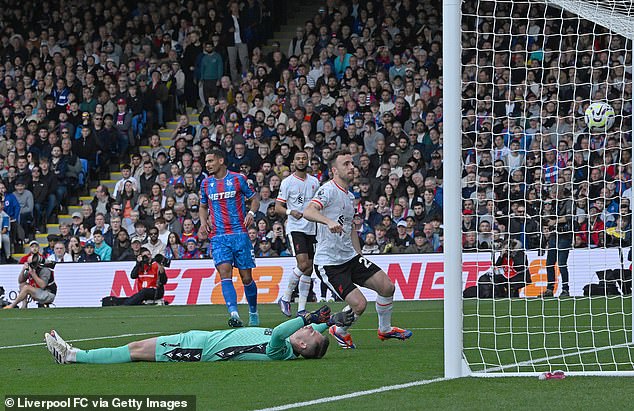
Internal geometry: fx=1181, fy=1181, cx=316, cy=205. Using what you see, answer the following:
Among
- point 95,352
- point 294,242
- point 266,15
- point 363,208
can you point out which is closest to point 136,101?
point 266,15

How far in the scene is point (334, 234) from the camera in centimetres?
1165

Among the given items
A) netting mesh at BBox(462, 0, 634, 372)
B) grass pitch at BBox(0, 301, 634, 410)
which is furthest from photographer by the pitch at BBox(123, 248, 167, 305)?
grass pitch at BBox(0, 301, 634, 410)

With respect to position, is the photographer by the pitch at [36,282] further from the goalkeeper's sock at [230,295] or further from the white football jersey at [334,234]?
the white football jersey at [334,234]

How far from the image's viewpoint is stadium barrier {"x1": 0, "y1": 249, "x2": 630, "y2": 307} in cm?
2012

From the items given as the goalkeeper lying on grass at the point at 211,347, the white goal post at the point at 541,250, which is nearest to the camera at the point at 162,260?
the white goal post at the point at 541,250

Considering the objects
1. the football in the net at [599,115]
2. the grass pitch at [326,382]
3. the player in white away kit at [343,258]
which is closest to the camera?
the grass pitch at [326,382]

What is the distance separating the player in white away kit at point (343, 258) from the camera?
452 inches

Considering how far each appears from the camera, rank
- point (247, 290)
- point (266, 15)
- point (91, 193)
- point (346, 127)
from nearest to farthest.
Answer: point (247, 290) → point (346, 127) → point (91, 193) → point (266, 15)

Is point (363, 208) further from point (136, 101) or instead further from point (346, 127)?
point (136, 101)

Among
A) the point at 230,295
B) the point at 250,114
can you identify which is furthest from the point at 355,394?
the point at 250,114

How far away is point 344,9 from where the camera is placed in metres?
27.5

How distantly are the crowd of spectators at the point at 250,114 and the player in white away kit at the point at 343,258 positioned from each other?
7.00m

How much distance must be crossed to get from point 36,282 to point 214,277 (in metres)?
3.42

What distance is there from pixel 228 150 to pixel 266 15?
5.96 meters
